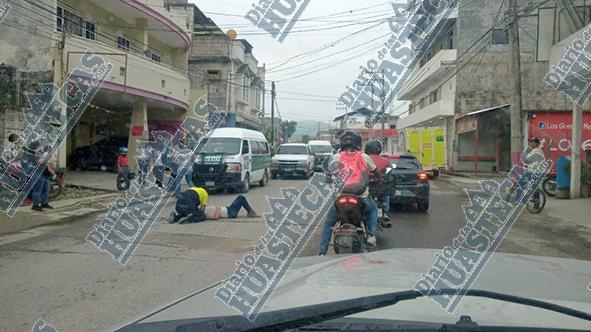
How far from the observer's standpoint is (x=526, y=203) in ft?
46.9

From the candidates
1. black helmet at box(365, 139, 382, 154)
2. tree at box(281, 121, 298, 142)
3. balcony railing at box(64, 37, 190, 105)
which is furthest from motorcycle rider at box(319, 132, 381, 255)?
tree at box(281, 121, 298, 142)

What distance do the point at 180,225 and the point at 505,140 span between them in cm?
2588

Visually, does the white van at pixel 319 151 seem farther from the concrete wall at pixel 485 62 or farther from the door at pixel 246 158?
the door at pixel 246 158

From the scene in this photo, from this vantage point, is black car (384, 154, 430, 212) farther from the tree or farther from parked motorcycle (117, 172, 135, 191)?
the tree

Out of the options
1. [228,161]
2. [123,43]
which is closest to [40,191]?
[228,161]

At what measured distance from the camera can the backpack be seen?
7.12 metres

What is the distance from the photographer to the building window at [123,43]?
2382cm

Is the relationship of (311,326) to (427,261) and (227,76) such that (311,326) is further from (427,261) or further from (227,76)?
(227,76)

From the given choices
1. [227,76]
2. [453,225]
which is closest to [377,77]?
[227,76]

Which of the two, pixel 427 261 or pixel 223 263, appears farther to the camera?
pixel 223 263

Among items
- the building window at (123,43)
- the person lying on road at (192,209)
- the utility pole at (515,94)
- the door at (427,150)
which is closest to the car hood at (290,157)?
the door at (427,150)

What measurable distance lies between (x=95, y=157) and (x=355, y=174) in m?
20.4

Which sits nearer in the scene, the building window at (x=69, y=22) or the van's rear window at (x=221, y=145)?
the van's rear window at (x=221, y=145)

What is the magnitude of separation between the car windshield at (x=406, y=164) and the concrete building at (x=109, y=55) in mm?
10456
